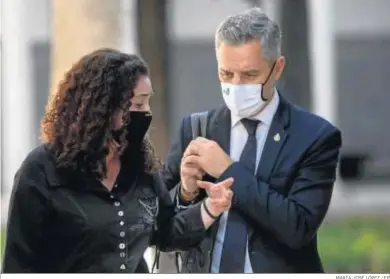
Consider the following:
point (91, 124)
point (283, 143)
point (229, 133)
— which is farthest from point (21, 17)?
point (283, 143)

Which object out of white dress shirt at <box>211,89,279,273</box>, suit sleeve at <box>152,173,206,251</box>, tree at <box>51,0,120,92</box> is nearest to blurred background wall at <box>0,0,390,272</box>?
tree at <box>51,0,120,92</box>

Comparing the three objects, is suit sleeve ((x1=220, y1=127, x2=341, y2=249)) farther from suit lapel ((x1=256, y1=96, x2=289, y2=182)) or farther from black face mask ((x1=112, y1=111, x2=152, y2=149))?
black face mask ((x1=112, y1=111, x2=152, y2=149))

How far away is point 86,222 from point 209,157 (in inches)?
15.5

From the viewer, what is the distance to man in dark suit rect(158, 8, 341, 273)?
5.88 ft

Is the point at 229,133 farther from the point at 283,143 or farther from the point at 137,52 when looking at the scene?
the point at 137,52

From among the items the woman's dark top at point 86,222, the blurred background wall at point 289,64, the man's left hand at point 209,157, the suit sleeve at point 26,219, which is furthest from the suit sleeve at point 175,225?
the suit sleeve at point 26,219

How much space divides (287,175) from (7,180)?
0.79 meters

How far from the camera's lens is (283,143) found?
182 cm

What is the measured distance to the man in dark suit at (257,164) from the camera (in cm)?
179

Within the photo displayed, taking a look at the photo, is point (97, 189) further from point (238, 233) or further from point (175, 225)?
point (238, 233)

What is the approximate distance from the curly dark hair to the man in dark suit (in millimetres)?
231

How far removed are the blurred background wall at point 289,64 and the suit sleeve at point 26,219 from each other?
0.92 feet

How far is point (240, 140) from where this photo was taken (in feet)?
6.11

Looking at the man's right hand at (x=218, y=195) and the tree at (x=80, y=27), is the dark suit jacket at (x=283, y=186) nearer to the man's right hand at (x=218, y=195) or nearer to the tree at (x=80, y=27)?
the man's right hand at (x=218, y=195)
